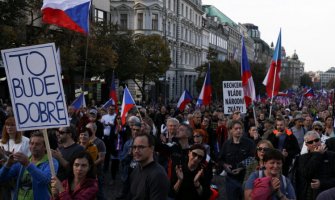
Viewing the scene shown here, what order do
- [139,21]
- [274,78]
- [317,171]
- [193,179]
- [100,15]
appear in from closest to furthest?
[193,179], [317,171], [274,78], [100,15], [139,21]

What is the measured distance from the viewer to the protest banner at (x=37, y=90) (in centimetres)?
482

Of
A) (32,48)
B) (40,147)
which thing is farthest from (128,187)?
(32,48)

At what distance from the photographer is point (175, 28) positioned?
212 feet

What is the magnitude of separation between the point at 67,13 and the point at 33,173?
5.54m

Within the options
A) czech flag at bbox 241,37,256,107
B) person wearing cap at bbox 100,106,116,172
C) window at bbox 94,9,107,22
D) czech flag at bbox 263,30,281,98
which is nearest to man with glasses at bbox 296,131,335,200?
person wearing cap at bbox 100,106,116,172

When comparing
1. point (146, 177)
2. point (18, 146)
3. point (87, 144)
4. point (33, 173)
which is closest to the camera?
point (146, 177)

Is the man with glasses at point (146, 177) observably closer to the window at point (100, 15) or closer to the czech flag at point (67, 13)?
the czech flag at point (67, 13)

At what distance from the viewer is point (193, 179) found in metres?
5.34

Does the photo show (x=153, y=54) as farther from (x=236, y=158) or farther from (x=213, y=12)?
(x=213, y=12)

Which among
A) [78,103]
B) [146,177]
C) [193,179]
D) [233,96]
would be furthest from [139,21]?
[146,177]

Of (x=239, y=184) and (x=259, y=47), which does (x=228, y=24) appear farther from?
(x=239, y=184)

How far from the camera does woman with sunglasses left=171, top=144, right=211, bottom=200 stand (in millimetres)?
5277

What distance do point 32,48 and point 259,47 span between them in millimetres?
154816

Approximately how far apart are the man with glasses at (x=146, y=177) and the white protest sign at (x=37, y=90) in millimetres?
810
